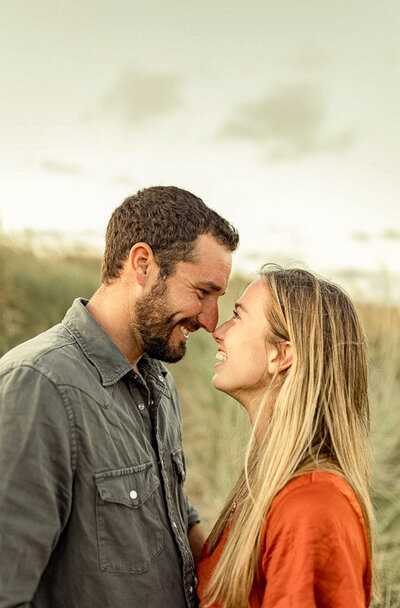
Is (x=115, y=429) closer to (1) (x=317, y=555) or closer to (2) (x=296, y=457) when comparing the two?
(2) (x=296, y=457)

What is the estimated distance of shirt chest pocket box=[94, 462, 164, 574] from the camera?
1.86m

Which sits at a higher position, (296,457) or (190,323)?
(190,323)

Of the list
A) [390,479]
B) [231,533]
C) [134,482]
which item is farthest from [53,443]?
[390,479]

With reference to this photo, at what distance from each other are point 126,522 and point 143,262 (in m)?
Result: 1.03

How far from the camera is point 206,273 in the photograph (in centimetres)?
253

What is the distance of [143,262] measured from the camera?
2.48 m

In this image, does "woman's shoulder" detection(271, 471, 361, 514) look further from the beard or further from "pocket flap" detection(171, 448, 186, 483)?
the beard

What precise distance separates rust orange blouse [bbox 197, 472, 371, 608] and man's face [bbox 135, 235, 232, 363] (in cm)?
91

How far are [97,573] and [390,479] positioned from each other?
382 centimetres

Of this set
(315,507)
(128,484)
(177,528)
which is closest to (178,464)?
(177,528)

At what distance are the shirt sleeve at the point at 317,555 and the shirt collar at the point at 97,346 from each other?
766 mm

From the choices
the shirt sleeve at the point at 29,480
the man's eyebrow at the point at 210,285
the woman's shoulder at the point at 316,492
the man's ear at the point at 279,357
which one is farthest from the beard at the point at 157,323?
the woman's shoulder at the point at 316,492

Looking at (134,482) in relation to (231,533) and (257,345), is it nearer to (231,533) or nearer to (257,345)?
(231,533)

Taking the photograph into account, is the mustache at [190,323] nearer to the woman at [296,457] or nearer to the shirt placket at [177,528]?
the woman at [296,457]
